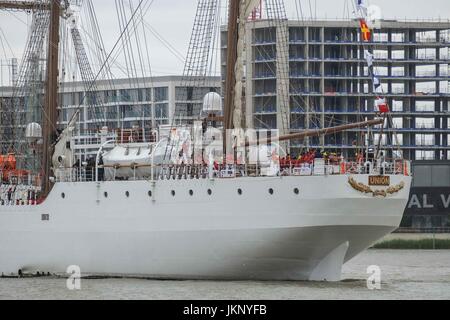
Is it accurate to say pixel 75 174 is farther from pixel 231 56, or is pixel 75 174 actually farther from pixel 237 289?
pixel 237 289

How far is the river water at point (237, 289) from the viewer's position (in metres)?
55.6

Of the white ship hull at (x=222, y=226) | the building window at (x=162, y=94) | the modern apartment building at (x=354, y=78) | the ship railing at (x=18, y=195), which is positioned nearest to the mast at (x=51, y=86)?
the ship railing at (x=18, y=195)

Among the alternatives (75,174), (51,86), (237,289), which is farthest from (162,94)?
(237,289)

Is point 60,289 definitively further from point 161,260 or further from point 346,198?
point 346,198

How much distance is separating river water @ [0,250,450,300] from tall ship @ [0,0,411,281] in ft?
4.35

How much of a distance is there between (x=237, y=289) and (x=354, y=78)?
70.5 metres

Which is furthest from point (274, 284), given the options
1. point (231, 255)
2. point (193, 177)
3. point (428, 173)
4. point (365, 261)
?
point (428, 173)

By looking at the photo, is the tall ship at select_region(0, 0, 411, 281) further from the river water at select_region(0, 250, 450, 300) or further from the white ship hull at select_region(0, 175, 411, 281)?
the river water at select_region(0, 250, 450, 300)

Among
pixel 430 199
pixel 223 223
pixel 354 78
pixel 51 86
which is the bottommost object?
pixel 430 199

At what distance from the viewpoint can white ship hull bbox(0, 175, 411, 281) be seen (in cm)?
5891

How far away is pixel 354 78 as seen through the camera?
12625 cm

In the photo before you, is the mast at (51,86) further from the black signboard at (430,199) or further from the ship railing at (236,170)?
the black signboard at (430,199)

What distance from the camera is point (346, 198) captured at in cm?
5838

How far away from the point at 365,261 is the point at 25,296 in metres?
30.5
